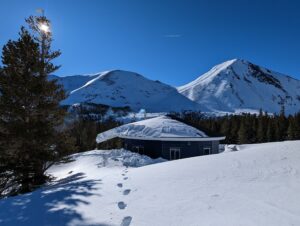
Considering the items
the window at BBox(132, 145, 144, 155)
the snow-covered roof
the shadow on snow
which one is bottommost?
the window at BBox(132, 145, 144, 155)

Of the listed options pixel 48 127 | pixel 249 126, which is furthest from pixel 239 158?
pixel 249 126

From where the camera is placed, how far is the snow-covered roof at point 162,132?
22000mm

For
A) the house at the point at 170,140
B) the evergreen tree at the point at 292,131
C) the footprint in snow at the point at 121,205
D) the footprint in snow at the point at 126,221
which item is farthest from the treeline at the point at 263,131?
the footprint in snow at the point at 126,221

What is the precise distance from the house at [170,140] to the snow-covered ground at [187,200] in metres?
13.4

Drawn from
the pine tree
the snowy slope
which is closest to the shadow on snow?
the pine tree

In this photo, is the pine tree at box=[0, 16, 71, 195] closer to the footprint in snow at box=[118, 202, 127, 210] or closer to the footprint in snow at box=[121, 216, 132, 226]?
the footprint in snow at box=[118, 202, 127, 210]

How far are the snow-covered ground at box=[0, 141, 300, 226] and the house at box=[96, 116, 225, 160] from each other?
1343cm

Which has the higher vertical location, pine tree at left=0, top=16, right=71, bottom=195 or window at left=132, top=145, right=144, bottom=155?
pine tree at left=0, top=16, right=71, bottom=195

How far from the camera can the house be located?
21922mm

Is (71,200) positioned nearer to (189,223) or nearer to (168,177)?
(168,177)

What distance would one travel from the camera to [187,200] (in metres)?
5.55

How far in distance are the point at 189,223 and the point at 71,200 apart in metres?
3.30

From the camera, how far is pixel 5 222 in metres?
5.50

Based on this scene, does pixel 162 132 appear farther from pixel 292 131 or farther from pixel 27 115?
pixel 292 131
